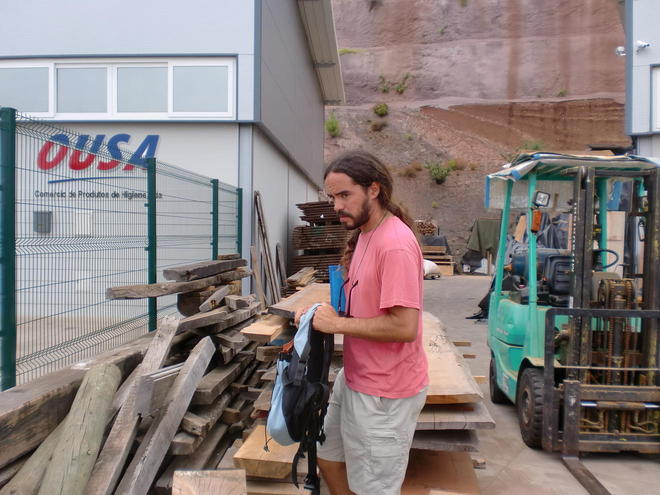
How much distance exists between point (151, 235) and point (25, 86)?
18.3 feet

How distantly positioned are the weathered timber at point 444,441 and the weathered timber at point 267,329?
3.93 feet

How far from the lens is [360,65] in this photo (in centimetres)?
5978

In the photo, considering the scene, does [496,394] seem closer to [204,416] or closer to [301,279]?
[204,416]

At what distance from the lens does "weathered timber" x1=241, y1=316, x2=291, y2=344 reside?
13.0 ft

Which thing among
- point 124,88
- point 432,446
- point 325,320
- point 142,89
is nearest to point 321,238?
point 142,89

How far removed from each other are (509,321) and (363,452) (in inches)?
138

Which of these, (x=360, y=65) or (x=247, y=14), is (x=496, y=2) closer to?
(x=360, y=65)

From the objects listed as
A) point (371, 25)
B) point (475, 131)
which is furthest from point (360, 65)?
point (475, 131)

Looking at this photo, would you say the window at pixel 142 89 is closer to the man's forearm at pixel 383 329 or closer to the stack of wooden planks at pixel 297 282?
the stack of wooden planks at pixel 297 282

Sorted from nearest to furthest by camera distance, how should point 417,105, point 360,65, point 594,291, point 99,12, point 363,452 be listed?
point 363,452, point 594,291, point 99,12, point 417,105, point 360,65

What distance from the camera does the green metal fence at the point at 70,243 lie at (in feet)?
12.4

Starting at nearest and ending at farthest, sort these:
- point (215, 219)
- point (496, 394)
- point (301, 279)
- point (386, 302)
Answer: point (386, 302) → point (496, 394) → point (215, 219) → point (301, 279)

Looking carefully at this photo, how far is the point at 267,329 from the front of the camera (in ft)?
13.5

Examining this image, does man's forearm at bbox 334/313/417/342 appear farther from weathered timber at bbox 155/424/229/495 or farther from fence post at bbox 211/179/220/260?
fence post at bbox 211/179/220/260
